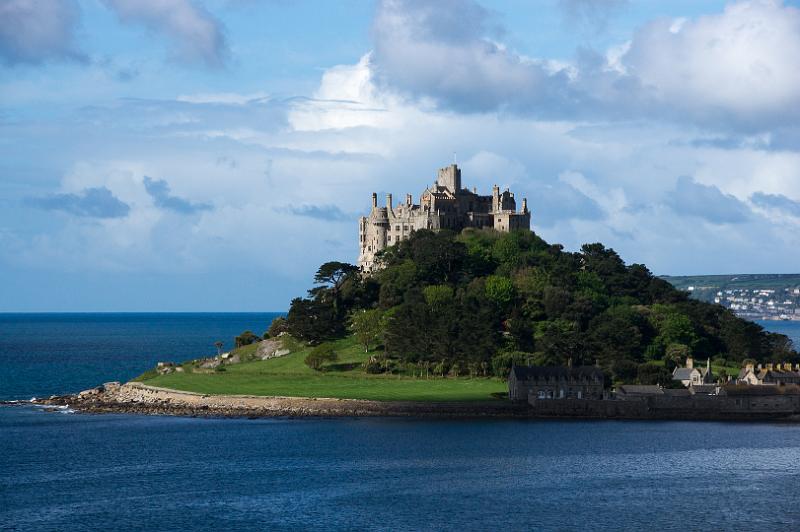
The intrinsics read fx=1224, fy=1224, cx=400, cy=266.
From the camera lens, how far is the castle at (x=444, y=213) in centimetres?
15375

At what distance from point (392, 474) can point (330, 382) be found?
44717 millimetres

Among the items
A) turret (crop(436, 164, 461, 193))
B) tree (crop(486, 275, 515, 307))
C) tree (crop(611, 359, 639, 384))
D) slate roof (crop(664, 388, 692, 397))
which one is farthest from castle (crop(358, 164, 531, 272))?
slate roof (crop(664, 388, 692, 397))

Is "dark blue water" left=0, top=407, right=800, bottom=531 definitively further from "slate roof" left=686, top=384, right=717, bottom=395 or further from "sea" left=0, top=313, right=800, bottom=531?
"slate roof" left=686, top=384, right=717, bottom=395

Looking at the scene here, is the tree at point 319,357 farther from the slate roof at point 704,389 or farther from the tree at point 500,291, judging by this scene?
the slate roof at point 704,389

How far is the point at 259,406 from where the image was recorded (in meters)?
109

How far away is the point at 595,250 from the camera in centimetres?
15325

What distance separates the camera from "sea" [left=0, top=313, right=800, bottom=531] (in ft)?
201

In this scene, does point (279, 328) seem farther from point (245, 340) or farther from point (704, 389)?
point (704, 389)

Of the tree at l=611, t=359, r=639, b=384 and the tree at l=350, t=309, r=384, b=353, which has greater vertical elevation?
the tree at l=350, t=309, r=384, b=353

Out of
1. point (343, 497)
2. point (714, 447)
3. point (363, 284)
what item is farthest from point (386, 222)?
point (343, 497)

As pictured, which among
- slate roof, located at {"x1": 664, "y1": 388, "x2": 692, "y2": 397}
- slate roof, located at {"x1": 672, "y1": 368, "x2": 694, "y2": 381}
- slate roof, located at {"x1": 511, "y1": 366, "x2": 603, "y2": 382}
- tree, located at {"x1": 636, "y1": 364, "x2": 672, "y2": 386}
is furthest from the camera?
slate roof, located at {"x1": 672, "y1": 368, "x2": 694, "y2": 381}

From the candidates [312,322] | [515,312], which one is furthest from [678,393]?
[312,322]

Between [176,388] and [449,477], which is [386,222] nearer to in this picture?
[176,388]

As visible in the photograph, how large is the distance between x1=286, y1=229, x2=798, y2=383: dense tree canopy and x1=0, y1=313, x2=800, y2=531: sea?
803 inches
